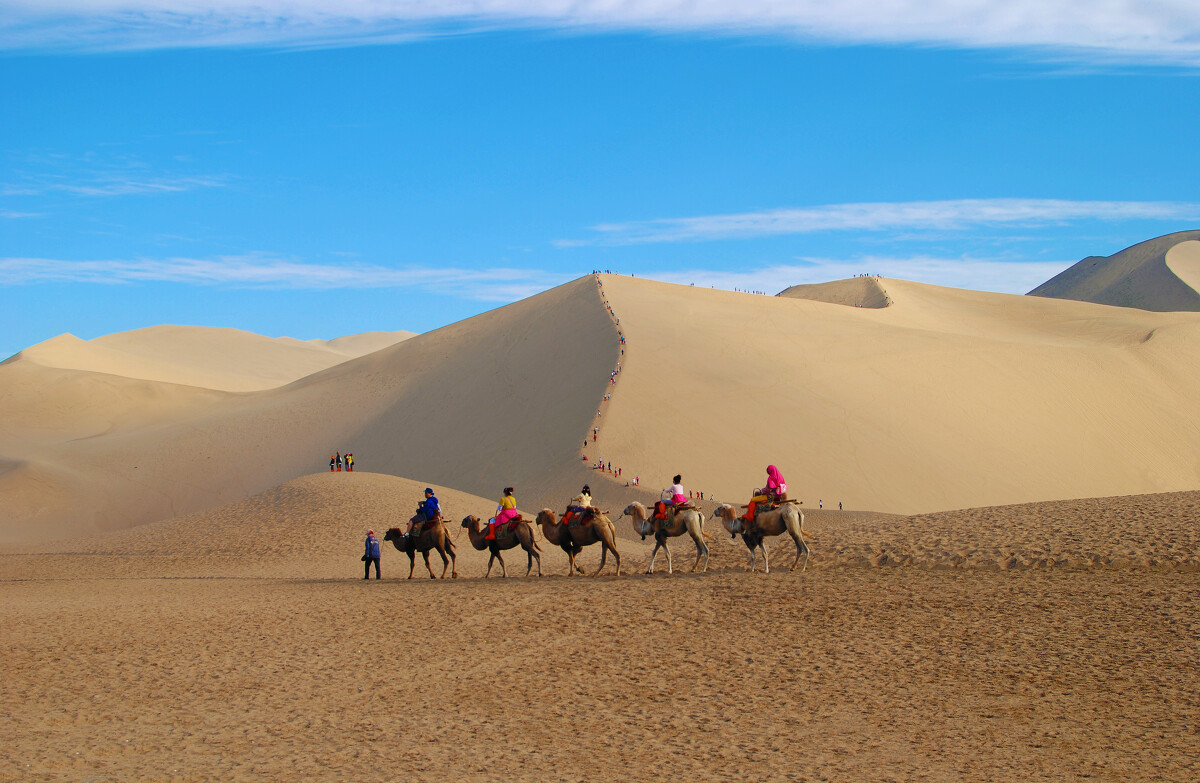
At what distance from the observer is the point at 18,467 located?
157ft

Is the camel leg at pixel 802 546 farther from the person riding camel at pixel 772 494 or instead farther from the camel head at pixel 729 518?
the camel head at pixel 729 518

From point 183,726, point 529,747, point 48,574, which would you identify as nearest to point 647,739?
point 529,747

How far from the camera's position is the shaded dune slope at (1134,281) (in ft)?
364

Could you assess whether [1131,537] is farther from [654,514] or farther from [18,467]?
[18,467]

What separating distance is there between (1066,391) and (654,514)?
37717mm

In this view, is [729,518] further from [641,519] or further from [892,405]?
[892,405]

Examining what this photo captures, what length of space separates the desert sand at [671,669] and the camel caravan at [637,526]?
0.84m

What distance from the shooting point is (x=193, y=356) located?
423 feet

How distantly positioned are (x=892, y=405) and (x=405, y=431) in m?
24.3

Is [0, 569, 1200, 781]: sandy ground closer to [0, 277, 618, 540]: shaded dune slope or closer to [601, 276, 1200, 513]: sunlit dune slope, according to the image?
[601, 276, 1200, 513]: sunlit dune slope

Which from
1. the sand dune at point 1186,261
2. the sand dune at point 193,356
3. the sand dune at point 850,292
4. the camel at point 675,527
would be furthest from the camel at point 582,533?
the sand dune at point 1186,261

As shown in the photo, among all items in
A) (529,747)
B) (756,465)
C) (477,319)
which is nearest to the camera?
(529,747)

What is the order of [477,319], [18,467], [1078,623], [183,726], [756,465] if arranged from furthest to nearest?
[477,319] → [18,467] → [756,465] → [1078,623] → [183,726]

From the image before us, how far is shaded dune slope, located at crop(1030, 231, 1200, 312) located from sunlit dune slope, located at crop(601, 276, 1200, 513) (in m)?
57.0
